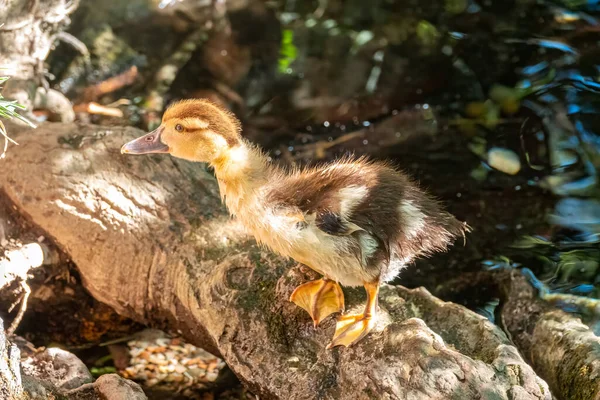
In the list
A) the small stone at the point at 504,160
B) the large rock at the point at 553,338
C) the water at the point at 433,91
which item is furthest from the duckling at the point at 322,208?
the small stone at the point at 504,160

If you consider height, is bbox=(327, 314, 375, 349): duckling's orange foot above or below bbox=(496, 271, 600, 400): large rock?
above

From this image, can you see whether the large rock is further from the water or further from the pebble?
the pebble

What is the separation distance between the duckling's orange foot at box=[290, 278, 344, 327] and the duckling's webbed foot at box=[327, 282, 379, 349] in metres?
0.09

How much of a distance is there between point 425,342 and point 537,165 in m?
2.78

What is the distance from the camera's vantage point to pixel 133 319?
359 centimetres

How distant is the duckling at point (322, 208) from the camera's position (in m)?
2.53

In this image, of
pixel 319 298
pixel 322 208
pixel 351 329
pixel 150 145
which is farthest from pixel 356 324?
pixel 150 145

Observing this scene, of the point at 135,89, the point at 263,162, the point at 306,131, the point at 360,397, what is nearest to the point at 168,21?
the point at 135,89

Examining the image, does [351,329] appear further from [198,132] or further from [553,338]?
[553,338]

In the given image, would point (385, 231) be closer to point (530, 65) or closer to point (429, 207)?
point (429, 207)

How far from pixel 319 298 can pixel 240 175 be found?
2.03 ft

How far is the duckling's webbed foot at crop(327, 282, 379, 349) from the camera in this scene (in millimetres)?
2639

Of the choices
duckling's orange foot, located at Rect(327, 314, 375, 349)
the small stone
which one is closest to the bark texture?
duckling's orange foot, located at Rect(327, 314, 375, 349)

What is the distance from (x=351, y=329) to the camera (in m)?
2.66
